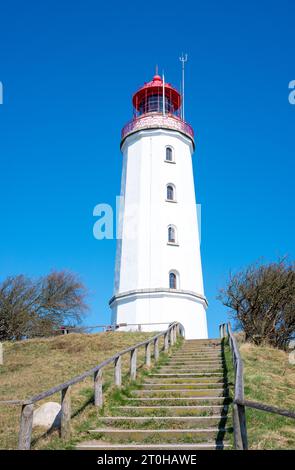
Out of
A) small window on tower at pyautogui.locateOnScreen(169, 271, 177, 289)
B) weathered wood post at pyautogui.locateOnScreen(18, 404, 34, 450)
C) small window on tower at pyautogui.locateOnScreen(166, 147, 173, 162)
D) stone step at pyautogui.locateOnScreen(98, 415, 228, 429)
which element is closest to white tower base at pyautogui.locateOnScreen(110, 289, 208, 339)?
small window on tower at pyautogui.locateOnScreen(169, 271, 177, 289)

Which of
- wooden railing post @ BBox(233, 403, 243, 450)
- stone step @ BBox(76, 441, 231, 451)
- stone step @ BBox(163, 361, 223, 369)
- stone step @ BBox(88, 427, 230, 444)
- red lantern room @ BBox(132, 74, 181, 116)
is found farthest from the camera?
red lantern room @ BBox(132, 74, 181, 116)

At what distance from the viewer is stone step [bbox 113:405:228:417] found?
8.84m

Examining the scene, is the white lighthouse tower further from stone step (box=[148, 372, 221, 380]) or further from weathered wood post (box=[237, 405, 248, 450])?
weathered wood post (box=[237, 405, 248, 450])

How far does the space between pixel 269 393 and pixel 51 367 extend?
800 centimetres

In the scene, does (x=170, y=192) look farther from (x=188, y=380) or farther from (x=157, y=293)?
(x=188, y=380)

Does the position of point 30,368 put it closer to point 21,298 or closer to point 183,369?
point 183,369

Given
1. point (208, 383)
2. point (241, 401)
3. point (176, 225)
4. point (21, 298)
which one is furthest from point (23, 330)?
point (241, 401)

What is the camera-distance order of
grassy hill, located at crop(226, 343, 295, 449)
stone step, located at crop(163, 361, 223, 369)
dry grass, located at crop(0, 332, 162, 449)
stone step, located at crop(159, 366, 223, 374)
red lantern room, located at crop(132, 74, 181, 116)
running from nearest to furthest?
grassy hill, located at crop(226, 343, 295, 449) < dry grass, located at crop(0, 332, 162, 449) < stone step, located at crop(159, 366, 223, 374) < stone step, located at crop(163, 361, 223, 369) < red lantern room, located at crop(132, 74, 181, 116)

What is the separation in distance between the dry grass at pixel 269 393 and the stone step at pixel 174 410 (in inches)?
24.3

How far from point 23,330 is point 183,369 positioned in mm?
19090

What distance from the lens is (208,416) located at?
8.54m

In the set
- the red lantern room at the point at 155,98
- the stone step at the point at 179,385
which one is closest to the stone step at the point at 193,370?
the stone step at the point at 179,385

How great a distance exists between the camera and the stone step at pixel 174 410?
29.0ft

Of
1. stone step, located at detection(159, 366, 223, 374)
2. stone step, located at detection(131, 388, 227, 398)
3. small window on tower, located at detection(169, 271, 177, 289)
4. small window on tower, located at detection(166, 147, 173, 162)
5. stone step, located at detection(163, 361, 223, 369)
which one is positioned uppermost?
small window on tower, located at detection(166, 147, 173, 162)
